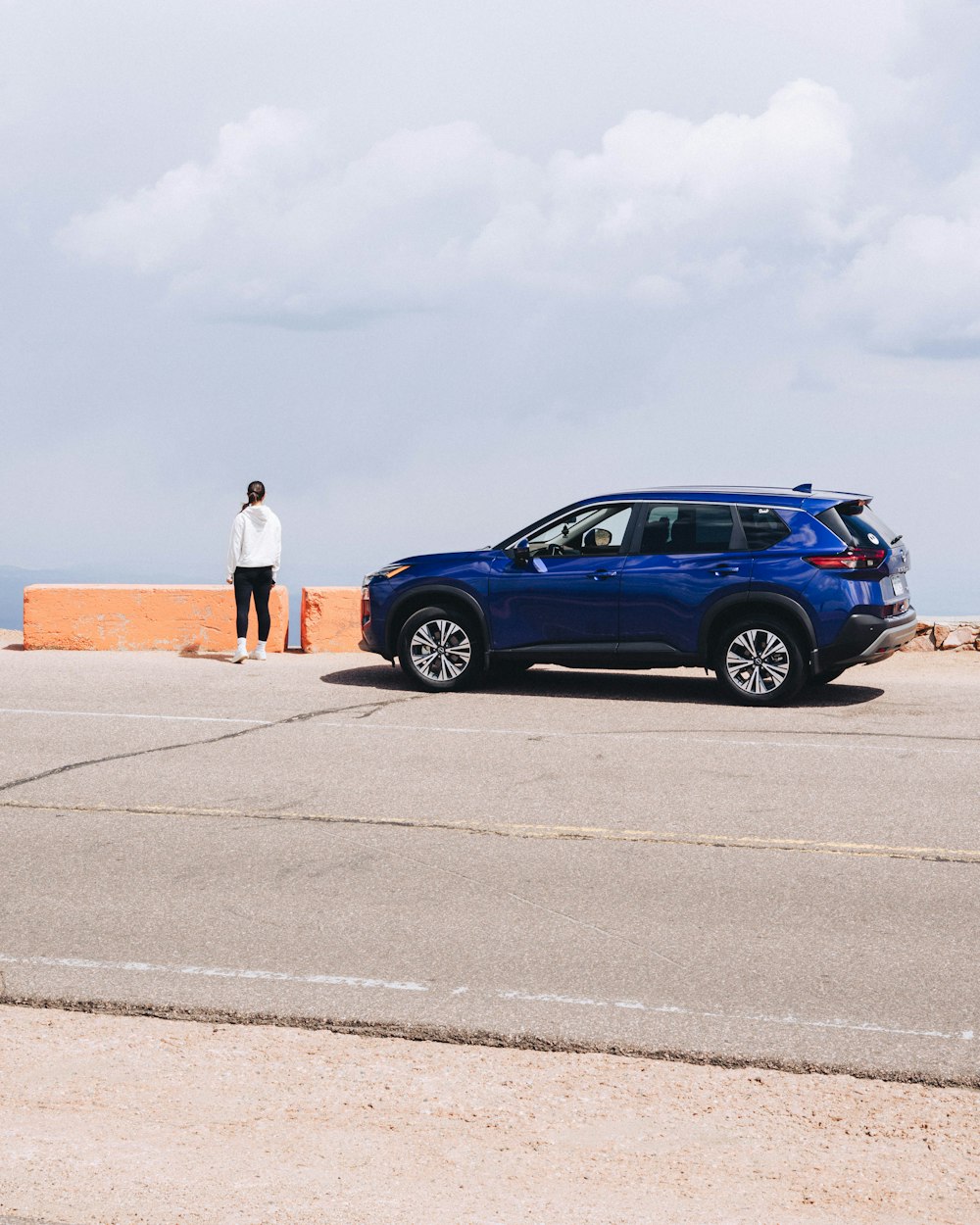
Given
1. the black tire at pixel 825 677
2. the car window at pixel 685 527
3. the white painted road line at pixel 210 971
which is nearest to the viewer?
the white painted road line at pixel 210 971

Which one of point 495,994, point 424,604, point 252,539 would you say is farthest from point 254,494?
point 495,994

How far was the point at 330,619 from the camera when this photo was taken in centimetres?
1750

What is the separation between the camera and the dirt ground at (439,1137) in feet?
12.3

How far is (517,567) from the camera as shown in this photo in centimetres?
1302

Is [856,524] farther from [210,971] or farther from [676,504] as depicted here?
[210,971]

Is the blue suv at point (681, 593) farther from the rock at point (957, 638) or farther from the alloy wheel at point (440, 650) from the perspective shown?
the rock at point (957, 638)

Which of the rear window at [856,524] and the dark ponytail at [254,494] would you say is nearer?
the rear window at [856,524]

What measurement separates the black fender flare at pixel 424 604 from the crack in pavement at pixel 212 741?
0.71m

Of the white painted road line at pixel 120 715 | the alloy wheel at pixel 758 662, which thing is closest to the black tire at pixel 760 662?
the alloy wheel at pixel 758 662

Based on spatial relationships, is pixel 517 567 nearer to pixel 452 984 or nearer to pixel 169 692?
pixel 169 692

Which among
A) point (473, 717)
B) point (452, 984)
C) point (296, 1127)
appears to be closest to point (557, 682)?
point (473, 717)

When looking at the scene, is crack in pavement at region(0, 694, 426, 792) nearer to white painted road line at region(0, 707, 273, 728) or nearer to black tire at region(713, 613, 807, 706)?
white painted road line at region(0, 707, 273, 728)

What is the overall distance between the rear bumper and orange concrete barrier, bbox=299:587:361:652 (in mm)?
6971

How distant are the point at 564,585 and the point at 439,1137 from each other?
29.2 ft
